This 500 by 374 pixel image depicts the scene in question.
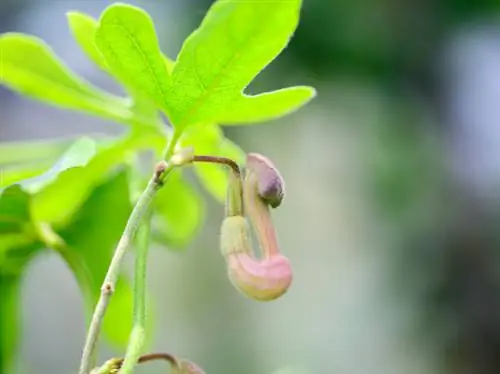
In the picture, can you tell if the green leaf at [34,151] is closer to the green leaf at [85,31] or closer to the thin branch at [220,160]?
the green leaf at [85,31]

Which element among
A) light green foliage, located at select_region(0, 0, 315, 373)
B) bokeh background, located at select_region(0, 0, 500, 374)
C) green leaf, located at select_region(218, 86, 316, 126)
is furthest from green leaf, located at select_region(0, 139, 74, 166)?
bokeh background, located at select_region(0, 0, 500, 374)

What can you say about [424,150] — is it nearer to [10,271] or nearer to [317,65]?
→ [317,65]

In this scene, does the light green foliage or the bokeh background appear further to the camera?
the bokeh background

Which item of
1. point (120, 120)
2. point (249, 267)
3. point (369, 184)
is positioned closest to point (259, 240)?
point (249, 267)

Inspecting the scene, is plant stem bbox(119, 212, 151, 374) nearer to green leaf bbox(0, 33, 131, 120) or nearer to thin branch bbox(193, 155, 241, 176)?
thin branch bbox(193, 155, 241, 176)

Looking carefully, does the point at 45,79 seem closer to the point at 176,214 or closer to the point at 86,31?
the point at 86,31

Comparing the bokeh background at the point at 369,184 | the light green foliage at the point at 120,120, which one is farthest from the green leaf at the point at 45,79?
the bokeh background at the point at 369,184
